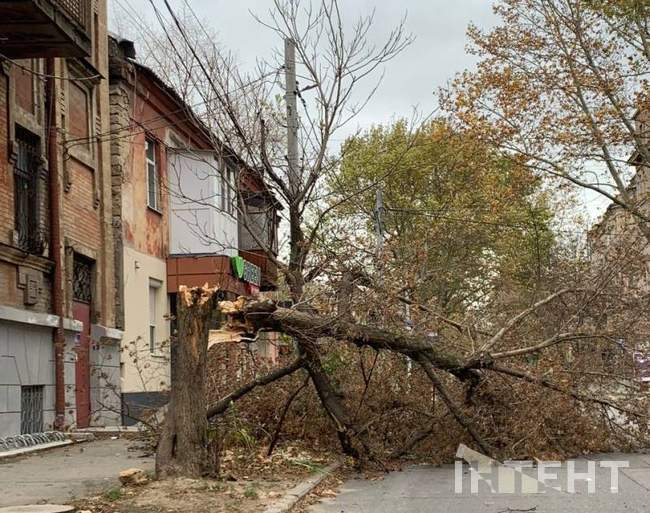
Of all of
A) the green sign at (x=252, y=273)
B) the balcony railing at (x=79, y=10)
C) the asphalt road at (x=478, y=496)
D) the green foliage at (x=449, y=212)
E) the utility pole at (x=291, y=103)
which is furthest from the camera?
the green foliage at (x=449, y=212)

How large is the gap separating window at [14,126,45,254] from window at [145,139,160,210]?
16.8 ft

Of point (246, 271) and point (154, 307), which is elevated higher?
point (246, 271)

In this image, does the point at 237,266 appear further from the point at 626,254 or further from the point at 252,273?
the point at 626,254

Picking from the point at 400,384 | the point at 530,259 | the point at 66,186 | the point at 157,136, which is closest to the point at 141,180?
the point at 157,136

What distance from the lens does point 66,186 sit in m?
14.7

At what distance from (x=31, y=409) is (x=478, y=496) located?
7941 mm

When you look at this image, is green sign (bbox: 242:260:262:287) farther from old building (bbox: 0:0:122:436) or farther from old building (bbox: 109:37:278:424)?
old building (bbox: 0:0:122:436)

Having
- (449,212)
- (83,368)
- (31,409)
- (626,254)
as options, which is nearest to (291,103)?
(83,368)

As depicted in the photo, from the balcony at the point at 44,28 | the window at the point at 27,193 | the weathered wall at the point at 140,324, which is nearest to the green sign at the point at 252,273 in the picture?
the weathered wall at the point at 140,324

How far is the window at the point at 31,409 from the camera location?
13.1 meters

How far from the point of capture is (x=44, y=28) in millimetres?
11703

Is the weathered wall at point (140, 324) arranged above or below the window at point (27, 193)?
below

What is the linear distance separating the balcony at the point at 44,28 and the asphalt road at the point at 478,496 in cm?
738

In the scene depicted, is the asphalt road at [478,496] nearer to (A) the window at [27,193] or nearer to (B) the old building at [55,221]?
(B) the old building at [55,221]
